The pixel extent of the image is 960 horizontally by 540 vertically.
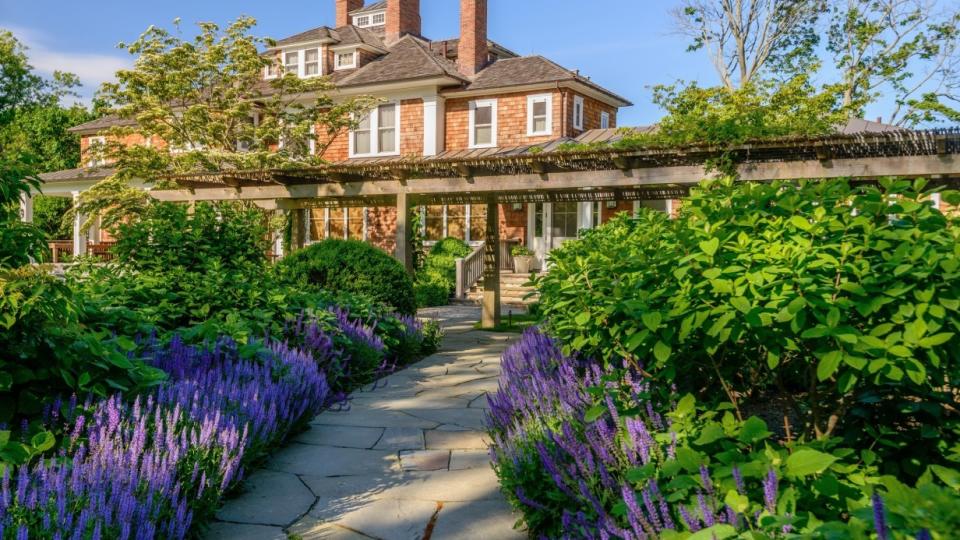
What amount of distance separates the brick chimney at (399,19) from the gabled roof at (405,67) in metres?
1.47

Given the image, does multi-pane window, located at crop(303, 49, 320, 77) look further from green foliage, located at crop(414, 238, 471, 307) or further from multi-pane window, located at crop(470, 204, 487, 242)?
green foliage, located at crop(414, 238, 471, 307)

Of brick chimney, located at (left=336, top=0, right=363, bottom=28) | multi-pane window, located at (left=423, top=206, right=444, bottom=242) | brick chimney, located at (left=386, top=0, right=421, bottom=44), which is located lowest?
multi-pane window, located at (left=423, top=206, right=444, bottom=242)

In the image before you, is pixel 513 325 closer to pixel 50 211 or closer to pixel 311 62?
pixel 311 62

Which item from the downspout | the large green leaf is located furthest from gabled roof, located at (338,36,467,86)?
the large green leaf

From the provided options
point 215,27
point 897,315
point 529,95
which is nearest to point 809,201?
point 897,315

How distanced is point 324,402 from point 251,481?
191 centimetres

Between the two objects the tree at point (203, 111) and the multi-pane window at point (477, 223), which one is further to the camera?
the multi-pane window at point (477, 223)

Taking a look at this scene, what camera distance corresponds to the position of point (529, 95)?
22453 millimetres

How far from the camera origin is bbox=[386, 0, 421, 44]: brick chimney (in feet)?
88.0

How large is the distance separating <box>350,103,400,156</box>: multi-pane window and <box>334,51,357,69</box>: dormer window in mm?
2486

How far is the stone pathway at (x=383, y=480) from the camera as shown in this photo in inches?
135

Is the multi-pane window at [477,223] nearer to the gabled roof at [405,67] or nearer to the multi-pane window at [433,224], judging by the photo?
→ the multi-pane window at [433,224]

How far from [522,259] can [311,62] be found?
36.6 feet

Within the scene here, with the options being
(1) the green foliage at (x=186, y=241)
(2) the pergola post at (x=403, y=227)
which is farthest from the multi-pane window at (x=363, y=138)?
(1) the green foliage at (x=186, y=241)
